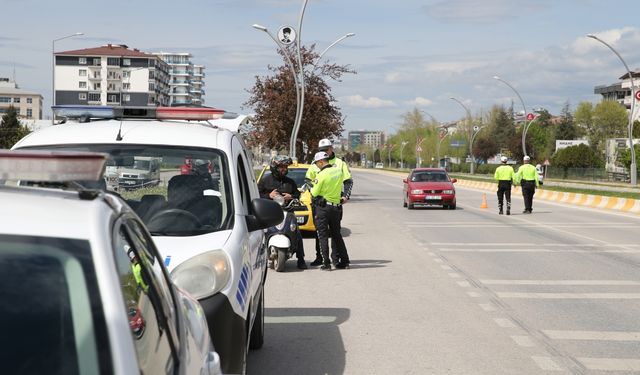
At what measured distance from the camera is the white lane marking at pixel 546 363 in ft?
23.5

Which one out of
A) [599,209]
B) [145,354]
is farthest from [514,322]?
[599,209]

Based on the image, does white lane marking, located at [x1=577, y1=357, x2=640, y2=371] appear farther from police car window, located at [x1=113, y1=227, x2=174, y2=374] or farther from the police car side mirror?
police car window, located at [x1=113, y1=227, x2=174, y2=374]

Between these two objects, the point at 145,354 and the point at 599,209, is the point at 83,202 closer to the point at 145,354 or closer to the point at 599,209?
the point at 145,354

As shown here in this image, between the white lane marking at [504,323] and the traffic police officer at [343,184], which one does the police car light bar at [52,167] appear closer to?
the white lane marking at [504,323]

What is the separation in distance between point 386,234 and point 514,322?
12088 millimetres

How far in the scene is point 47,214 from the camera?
2385mm

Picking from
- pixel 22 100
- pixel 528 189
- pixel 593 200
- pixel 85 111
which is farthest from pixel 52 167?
pixel 22 100

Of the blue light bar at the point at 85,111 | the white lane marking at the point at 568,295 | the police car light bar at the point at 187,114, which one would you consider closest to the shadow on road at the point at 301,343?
the police car light bar at the point at 187,114

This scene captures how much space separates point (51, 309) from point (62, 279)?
0.08 m

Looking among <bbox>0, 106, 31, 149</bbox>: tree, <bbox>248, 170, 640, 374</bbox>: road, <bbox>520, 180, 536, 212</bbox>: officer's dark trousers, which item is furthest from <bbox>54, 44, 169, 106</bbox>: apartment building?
<bbox>248, 170, 640, 374</bbox>: road

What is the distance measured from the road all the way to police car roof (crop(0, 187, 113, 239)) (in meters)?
4.75

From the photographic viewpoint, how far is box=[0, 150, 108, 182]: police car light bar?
242 centimetres

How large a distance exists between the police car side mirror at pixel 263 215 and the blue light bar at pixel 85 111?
5.27 feet

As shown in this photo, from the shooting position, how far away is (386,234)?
70.3 ft
